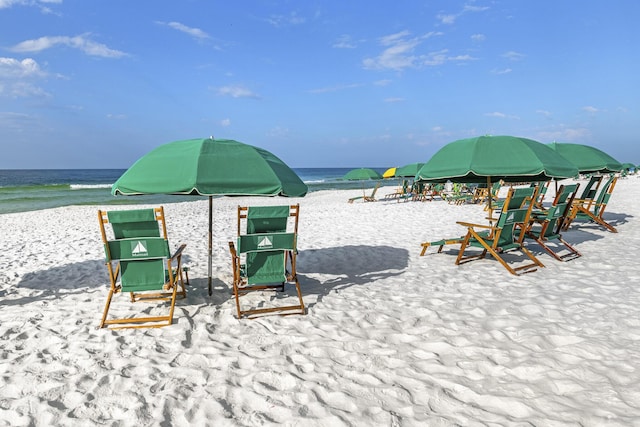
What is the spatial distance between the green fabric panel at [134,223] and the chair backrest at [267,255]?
3.19ft

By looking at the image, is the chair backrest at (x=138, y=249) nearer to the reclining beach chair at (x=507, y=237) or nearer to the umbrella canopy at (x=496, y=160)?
the umbrella canopy at (x=496, y=160)

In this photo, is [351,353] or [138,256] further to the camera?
[138,256]

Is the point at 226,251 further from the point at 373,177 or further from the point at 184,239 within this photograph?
the point at 373,177

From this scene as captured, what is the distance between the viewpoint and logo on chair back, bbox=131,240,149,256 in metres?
4.03

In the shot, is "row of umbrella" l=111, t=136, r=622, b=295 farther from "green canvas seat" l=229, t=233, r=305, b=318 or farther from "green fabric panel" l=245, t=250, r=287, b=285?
"green fabric panel" l=245, t=250, r=287, b=285

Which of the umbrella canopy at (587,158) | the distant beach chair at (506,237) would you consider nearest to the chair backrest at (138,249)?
the distant beach chair at (506,237)

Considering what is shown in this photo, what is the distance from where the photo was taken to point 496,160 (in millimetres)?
5730

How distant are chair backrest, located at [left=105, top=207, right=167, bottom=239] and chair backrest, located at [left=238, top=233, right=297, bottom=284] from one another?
0.92 metres

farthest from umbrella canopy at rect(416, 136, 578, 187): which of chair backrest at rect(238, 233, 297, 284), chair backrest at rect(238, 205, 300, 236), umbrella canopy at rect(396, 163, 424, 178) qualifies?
umbrella canopy at rect(396, 163, 424, 178)

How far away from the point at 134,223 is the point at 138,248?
0.88 feet

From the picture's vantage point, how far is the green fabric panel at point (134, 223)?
397 cm

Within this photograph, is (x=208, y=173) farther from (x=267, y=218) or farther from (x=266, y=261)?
(x=266, y=261)

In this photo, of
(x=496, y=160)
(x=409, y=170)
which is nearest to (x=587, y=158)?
(x=496, y=160)

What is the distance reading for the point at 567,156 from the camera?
358 inches
